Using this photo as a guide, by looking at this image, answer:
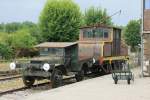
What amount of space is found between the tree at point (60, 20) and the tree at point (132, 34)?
1001 centimetres

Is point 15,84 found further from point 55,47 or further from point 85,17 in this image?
point 85,17

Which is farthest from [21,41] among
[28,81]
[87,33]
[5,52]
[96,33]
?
[28,81]

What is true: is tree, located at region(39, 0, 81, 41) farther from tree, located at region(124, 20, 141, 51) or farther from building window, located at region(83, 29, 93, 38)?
building window, located at region(83, 29, 93, 38)

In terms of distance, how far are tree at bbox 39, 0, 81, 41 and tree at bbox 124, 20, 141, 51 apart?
1001 centimetres

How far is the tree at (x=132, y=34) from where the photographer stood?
65.0 metres

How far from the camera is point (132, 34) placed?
6588 cm

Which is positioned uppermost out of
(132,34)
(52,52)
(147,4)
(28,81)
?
(147,4)

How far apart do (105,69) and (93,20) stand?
104ft

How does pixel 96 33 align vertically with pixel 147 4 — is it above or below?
below

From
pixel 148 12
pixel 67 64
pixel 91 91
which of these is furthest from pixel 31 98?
pixel 148 12

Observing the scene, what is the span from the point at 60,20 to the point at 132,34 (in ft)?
44.4

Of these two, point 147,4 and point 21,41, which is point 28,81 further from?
point 21,41

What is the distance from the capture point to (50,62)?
70.4ft

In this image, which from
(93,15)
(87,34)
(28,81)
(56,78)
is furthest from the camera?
(93,15)
